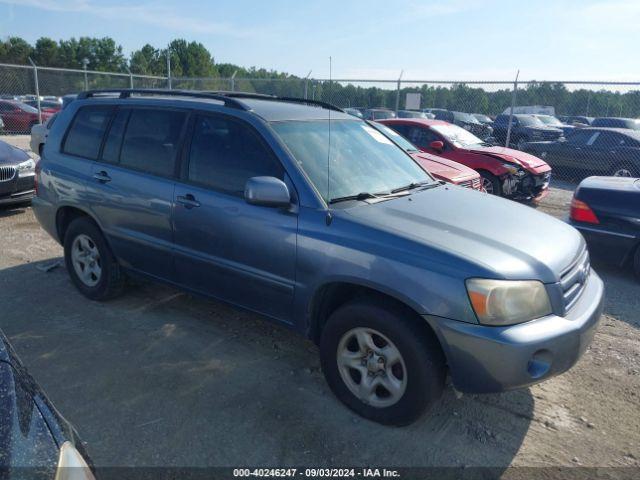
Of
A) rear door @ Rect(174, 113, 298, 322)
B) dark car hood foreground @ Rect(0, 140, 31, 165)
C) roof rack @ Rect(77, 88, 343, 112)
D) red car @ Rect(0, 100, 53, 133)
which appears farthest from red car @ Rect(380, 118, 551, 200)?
red car @ Rect(0, 100, 53, 133)

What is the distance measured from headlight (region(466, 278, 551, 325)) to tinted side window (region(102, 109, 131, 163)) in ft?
10.5

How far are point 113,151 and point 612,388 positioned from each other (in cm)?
430

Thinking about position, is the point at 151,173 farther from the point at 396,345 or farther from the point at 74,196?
the point at 396,345

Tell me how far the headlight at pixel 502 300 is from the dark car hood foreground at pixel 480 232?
53mm

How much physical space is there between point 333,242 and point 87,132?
290cm

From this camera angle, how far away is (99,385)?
11.0 feet

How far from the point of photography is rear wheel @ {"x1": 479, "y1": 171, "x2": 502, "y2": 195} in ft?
30.0

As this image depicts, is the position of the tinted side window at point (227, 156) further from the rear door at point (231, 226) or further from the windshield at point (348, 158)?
the windshield at point (348, 158)

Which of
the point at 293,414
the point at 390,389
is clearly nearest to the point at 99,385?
the point at 293,414

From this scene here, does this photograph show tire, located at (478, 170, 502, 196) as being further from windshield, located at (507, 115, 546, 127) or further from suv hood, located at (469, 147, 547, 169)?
windshield, located at (507, 115, 546, 127)

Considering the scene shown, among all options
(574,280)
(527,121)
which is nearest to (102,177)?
(574,280)

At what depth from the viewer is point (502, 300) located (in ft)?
8.43

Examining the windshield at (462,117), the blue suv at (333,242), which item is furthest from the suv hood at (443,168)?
the windshield at (462,117)

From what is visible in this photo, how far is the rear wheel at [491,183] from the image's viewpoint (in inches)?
360
